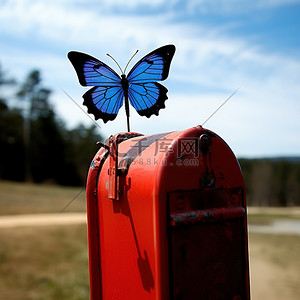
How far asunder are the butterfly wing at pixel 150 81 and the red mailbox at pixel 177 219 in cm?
20

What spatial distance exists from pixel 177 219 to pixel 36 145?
2663 cm

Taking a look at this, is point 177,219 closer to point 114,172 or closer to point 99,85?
point 114,172

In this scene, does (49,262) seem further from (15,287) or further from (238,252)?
(238,252)

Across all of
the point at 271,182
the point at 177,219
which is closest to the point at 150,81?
the point at 177,219

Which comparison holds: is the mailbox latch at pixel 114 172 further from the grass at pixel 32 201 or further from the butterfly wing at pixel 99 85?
the grass at pixel 32 201

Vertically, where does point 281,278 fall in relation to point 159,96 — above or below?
below

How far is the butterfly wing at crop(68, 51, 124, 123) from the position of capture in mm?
1771

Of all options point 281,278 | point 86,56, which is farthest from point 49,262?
point 86,56

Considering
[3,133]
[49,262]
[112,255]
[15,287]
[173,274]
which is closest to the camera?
[173,274]

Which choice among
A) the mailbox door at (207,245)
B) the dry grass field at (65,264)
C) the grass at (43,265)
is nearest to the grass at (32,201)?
the dry grass field at (65,264)

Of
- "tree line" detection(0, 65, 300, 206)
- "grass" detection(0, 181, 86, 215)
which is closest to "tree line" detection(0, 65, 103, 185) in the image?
"tree line" detection(0, 65, 300, 206)

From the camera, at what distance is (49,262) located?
18.8ft

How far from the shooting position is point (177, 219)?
1.41 metres

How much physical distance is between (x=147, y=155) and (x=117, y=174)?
0.64 ft
